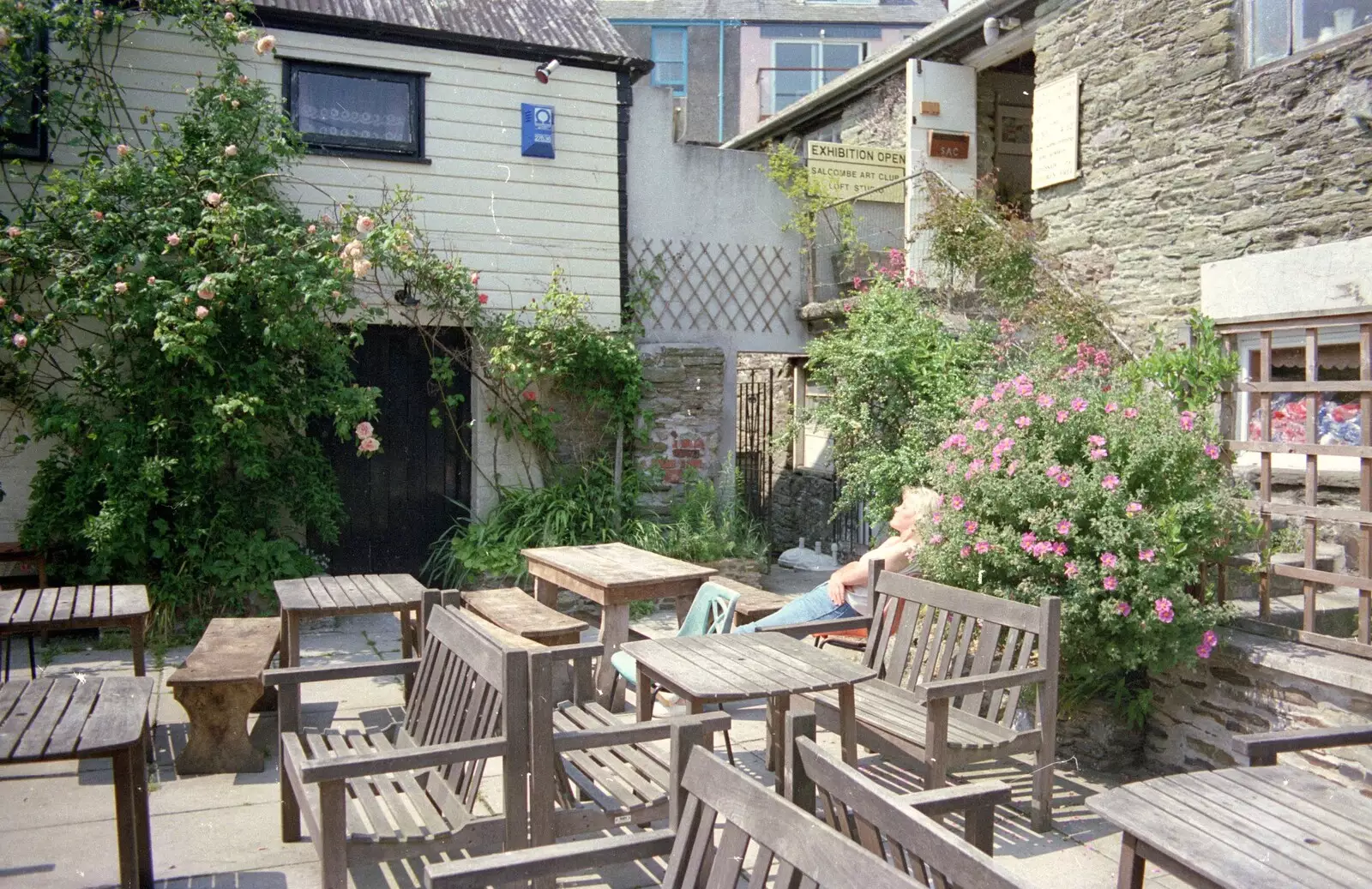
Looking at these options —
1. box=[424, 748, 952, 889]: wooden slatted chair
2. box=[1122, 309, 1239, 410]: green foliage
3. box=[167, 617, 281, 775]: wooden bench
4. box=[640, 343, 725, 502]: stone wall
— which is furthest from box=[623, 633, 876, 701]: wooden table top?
box=[640, 343, 725, 502]: stone wall

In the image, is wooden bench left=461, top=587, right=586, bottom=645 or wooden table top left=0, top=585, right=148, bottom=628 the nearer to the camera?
wooden table top left=0, top=585, right=148, bottom=628

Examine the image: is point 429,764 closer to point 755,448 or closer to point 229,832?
point 229,832

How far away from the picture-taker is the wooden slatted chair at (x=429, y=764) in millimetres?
2977

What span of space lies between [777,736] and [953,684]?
2.69 feet

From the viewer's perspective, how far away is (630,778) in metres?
3.56

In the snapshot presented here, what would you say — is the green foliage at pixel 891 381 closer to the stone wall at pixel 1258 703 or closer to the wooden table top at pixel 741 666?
the stone wall at pixel 1258 703

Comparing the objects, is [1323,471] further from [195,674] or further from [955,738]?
[195,674]

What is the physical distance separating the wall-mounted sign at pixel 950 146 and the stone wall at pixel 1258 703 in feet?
22.1

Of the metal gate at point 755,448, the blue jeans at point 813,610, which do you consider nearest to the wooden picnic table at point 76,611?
the blue jeans at point 813,610

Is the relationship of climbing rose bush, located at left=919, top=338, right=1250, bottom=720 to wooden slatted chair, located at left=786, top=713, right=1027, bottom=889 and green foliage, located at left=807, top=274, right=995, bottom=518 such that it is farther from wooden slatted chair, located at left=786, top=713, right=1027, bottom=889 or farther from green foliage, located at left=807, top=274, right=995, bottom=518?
green foliage, located at left=807, top=274, right=995, bottom=518

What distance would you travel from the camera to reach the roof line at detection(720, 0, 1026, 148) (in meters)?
9.61

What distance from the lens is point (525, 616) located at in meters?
5.59

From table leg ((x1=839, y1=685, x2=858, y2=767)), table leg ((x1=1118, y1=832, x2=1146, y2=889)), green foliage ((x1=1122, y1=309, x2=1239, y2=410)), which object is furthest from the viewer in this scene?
green foliage ((x1=1122, y1=309, x2=1239, y2=410))

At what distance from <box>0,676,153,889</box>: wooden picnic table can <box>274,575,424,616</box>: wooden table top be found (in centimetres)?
123
